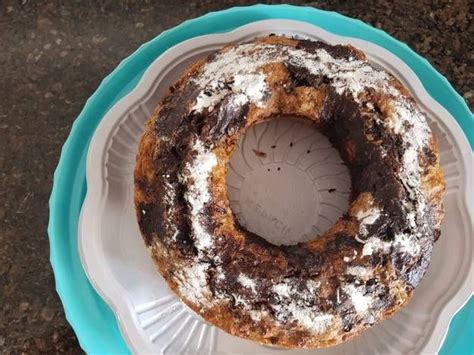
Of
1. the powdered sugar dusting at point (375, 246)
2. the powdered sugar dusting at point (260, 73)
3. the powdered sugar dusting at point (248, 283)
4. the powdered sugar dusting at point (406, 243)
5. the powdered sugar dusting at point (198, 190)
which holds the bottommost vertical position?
the powdered sugar dusting at point (248, 283)

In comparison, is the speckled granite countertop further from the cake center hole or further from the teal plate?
the cake center hole

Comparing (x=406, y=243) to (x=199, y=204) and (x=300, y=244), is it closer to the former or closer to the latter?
(x=300, y=244)

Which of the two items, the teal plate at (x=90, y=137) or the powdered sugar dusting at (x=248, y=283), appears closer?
the powdered sugar dusting at (x=248, y=283)

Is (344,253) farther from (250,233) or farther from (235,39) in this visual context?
(235,39)

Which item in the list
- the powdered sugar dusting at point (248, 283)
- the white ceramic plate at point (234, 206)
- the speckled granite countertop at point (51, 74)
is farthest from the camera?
the speckled granite countertop at point (51, 74)

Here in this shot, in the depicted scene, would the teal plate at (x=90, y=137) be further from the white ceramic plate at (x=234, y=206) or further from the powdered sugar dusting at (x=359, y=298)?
the powdered sugar dusting at (x=359, y=298)

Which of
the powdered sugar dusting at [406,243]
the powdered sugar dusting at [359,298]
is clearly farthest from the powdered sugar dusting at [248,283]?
the powdered sugar dusting at [406,243]
